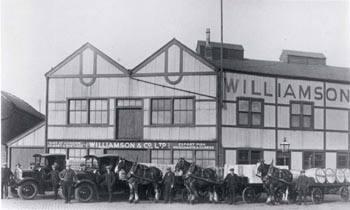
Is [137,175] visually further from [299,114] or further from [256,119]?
[299,114]

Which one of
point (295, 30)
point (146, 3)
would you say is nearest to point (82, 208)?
point (146, 3)

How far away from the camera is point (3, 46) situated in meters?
19.2

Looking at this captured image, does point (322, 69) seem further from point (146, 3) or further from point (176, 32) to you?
point (146, 3)

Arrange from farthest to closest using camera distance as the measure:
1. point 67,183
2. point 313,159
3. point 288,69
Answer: point 288,69, point 313,159, point 67,183

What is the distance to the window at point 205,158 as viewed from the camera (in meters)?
26.3

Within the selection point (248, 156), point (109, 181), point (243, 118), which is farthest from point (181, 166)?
point (243, 118)

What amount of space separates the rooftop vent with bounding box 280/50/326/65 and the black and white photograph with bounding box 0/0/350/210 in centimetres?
20

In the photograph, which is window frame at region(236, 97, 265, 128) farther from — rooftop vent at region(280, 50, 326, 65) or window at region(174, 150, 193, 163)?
rooftop vent at region(280, 50, 326, 65)

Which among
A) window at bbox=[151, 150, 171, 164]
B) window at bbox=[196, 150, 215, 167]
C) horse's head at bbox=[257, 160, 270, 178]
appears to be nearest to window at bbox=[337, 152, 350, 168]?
window at bbox=[196, 150, 215, 167]

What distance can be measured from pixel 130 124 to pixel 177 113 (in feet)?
8.07

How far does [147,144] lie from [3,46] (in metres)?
9.76

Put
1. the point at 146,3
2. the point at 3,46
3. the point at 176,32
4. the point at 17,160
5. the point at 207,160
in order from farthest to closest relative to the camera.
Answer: the point at 17,160 → the point at 207,160 → the point at 176,32 → the point at 146,3 → the point at 3,46

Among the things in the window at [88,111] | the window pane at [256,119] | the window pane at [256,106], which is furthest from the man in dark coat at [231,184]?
the window at [88,111]

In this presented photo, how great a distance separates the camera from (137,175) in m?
21.3
